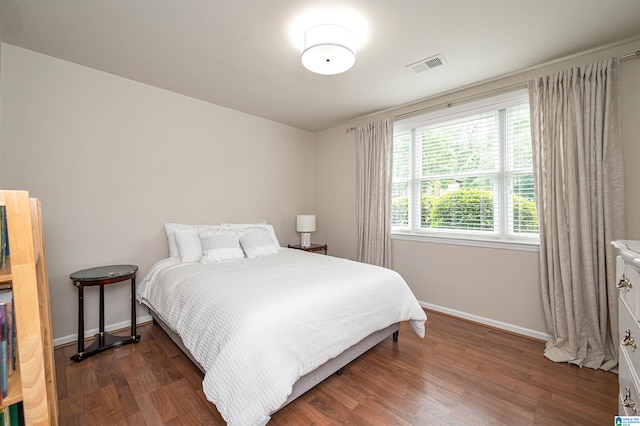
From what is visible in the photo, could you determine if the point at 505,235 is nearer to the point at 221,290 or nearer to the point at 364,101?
the point at 364,101

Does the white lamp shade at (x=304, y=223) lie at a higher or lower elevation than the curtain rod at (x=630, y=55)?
lower

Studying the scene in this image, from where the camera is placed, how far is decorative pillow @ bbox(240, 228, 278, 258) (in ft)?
9.84

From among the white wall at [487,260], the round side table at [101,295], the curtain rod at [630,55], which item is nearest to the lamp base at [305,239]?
the white wall at [487,260]

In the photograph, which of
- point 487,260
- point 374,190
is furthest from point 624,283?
point 374,190

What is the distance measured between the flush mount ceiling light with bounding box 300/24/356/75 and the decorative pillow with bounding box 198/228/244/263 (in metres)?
1.89

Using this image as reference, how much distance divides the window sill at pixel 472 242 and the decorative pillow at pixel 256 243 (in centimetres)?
161

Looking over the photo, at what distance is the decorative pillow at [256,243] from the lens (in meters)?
3.00

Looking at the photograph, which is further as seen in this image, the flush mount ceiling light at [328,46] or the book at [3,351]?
the flush mount ceiling light at [328,46]

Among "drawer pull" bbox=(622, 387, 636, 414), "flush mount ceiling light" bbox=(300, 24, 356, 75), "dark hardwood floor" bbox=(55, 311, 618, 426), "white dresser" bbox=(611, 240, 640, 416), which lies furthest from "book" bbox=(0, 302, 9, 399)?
"drawer pull" bbox=(622, 387, 636, 414)

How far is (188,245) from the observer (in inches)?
109

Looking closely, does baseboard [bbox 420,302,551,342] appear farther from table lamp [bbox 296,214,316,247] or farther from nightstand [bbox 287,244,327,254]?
table lamp [bbox 296,214,316,247]

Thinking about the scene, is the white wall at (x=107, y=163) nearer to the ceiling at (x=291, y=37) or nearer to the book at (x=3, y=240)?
the ceiling at (x=291, y=37)

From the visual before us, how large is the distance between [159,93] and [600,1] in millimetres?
3721

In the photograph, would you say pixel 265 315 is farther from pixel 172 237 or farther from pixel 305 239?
pixel 305 239
